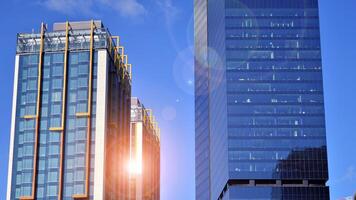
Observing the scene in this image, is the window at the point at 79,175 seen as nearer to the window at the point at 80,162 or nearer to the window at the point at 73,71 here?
the window at the point at 80,162

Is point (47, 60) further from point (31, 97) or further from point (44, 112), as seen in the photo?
point (44, 112)

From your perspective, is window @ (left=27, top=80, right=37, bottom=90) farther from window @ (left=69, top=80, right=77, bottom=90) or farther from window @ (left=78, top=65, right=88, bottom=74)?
window @ (left=78, top=65, right=88, bottom=74)

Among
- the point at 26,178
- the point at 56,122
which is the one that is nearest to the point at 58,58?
the point at 56,122

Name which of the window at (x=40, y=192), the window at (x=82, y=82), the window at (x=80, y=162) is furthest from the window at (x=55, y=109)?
the window at (x=40, y=192)

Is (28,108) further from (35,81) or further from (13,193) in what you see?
(13,193)

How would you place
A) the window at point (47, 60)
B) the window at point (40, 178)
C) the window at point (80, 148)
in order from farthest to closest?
the window at point (47, 60), the window at point (80, 148), the window at point (40, 178)

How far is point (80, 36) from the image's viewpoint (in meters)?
182

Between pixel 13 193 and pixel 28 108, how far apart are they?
19.1 metres

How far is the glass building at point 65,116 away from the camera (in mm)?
171875

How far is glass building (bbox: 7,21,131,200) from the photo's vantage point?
172 m

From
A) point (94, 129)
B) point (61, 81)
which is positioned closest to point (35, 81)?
point (61, 81)

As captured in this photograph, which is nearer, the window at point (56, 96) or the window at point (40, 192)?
the window at point (40, 192)

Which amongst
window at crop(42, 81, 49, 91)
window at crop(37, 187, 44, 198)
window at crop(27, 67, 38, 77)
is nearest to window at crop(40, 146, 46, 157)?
window at crop(37, 187, 44, 198)

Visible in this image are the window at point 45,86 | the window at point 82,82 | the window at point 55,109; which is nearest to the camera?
the window at point 55,109
